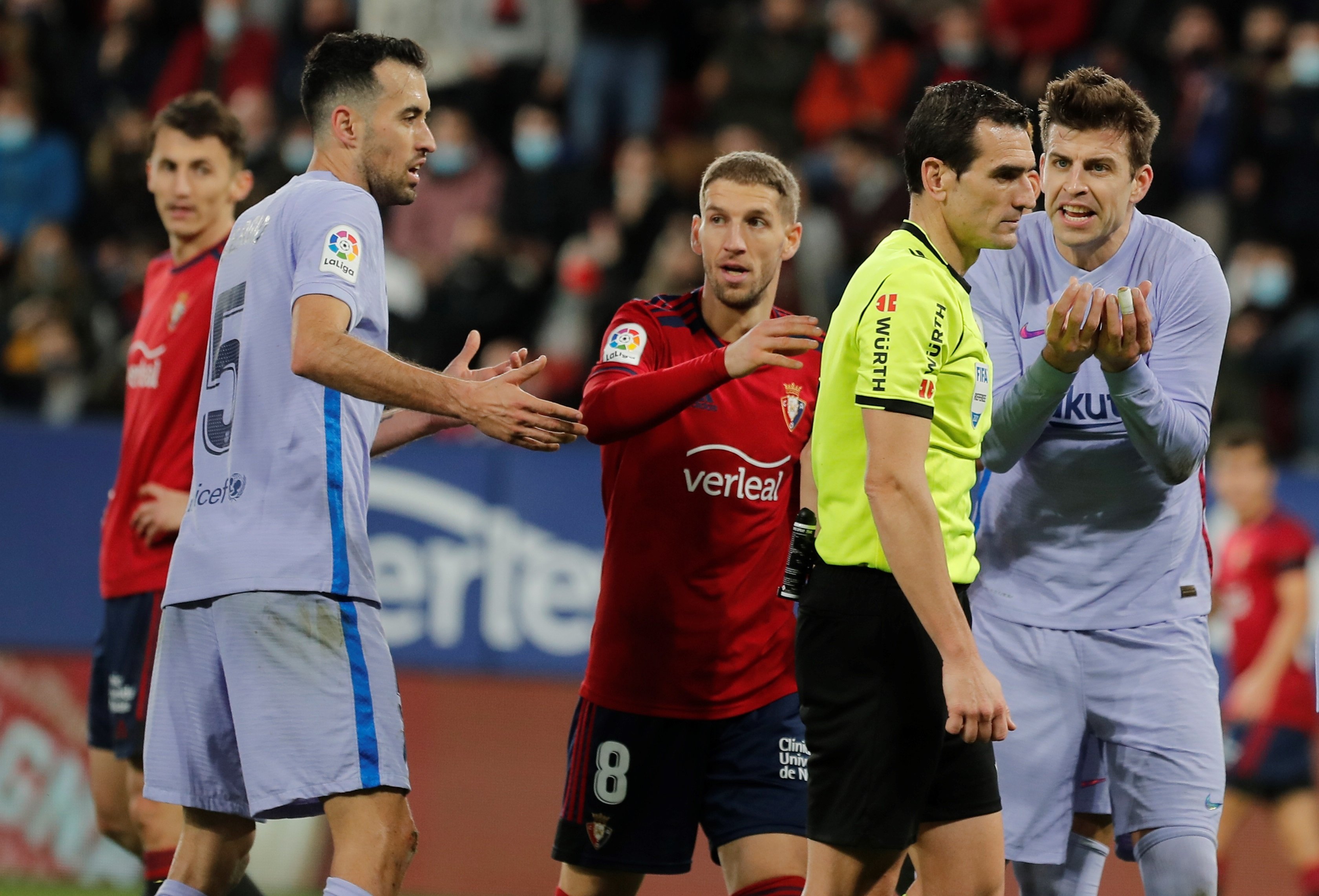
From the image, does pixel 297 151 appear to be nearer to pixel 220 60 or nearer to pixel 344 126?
pixel 220 60

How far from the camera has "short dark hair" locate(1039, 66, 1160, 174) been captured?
4898 mm

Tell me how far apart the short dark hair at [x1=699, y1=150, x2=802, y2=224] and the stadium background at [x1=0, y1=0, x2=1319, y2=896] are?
3706 millimetres

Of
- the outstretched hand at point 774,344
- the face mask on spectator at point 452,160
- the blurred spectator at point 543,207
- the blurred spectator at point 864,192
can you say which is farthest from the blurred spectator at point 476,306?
the outstretched hand at point 774,344

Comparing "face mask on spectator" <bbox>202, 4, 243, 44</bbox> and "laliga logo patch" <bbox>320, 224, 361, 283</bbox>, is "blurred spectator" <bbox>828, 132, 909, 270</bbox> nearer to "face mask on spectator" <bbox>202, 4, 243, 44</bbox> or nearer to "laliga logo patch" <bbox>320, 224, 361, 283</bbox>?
"face mask on spectator" <bbox>202, 4, 243, 44</bbox>

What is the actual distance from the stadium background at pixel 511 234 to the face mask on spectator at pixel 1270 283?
0.07 feet

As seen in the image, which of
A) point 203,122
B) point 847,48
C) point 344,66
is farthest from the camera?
point 847,48

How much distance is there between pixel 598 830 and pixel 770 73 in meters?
9.16

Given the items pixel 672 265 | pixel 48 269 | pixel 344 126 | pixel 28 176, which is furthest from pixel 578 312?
pixel 344 126

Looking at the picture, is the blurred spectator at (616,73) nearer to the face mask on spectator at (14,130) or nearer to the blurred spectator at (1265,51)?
the face mask on spectator at (14,130)

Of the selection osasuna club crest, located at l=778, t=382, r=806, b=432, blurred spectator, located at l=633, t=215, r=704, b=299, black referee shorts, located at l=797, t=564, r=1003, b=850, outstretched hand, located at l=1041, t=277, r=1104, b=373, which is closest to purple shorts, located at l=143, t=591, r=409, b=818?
black referee shorts, located at l=797, t=564, r=1003, b=850

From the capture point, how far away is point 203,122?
644 centimetres

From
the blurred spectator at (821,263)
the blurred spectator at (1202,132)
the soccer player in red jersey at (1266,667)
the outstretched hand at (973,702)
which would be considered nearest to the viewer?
the outstretched hand at (973,702)

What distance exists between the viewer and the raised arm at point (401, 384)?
13.8 feet

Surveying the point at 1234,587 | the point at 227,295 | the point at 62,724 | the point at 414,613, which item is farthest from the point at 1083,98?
the point at 62,724
